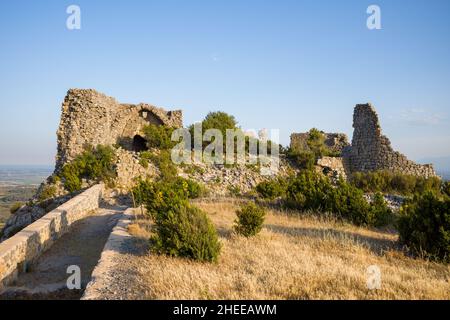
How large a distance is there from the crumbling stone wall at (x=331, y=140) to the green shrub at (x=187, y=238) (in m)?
18.5

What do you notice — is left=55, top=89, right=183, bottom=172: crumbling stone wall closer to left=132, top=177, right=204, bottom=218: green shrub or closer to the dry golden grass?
left=132, top=177, right=204, bottom=218: green shrub

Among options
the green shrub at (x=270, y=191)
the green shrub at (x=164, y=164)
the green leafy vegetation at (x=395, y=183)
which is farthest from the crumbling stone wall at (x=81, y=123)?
the green leafy vegetation at (x=395, y=183)

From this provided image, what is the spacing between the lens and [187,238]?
611 centimetres

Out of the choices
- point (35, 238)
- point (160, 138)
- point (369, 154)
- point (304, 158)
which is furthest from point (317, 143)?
point (35, 238)

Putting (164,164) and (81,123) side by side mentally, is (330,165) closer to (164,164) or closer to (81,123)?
(164,164)

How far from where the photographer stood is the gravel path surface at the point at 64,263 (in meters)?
6.23

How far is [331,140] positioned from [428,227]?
1925 cm

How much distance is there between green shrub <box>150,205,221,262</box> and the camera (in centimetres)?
591

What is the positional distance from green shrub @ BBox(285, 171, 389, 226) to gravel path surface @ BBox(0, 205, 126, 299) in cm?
565

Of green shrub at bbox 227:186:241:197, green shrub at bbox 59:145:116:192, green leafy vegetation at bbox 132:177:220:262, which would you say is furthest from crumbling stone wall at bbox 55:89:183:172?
green leafy vegetation at bbox 132:177:220:262

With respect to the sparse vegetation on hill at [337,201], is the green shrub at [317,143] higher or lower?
higher

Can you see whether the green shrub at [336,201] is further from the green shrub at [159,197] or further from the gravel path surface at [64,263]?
the gravel path surface at [64,263]

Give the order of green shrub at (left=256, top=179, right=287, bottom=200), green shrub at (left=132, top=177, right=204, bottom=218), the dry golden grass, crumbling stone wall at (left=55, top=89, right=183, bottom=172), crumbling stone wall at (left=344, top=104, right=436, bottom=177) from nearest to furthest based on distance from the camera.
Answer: the dry golden grass, green shrub at (left=132, top=177, right=204, bottom=218), green shrub at (left=256, top=179, right=287, bottom=200), crumbling stone wall at (left=55, top=89, right=183, bottom=172), crumbling stone wall at (left=344, top=104, right=436, bottom=177)
